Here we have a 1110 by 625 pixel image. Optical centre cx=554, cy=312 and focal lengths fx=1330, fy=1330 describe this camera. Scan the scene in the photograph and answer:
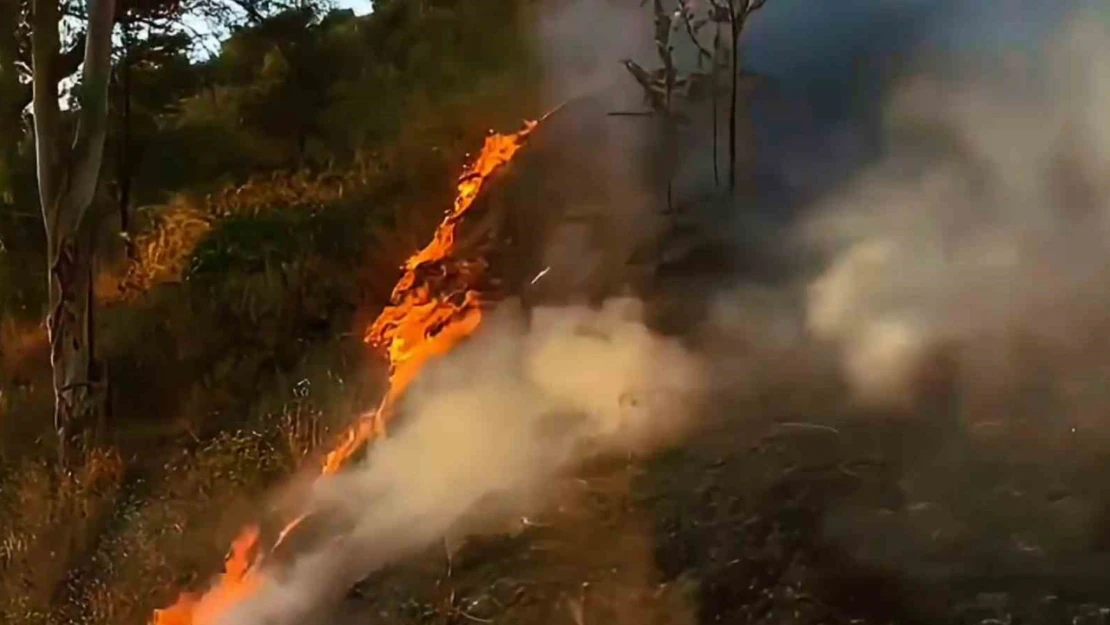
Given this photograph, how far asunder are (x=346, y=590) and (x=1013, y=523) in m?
0.66

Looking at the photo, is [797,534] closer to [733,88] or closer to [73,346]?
[733,88]

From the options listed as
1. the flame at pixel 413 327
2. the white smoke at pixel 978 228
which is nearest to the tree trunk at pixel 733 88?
the white smoke at pixel 978 228

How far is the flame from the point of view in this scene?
4.91ft

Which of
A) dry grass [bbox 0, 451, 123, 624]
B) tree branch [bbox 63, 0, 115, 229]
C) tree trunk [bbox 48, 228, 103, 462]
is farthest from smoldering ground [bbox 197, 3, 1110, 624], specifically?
tree branch [bbox 63, 0, 115, 229]

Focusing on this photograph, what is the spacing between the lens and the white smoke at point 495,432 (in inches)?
54.0

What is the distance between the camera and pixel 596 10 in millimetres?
1558

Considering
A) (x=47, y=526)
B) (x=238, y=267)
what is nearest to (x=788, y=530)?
(x=238, y=267)

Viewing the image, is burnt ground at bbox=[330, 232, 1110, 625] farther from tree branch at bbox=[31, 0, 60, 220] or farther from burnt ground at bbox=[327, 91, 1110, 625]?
tree branch at bbox=[31, 0, 60, 220]

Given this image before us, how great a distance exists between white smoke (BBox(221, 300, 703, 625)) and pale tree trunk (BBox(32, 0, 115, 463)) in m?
0.47

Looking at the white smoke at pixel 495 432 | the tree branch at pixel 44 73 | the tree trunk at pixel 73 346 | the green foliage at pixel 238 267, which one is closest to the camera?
the white smoke at pixel 495 432

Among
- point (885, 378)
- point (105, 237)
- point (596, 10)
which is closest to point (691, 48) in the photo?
point (596, 10)

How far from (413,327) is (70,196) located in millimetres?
608

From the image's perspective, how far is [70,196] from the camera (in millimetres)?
1855

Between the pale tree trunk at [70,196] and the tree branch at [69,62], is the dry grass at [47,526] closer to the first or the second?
the pale tree trunk at [70,196]
